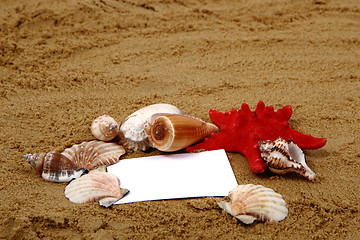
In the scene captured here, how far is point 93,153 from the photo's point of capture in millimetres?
2207

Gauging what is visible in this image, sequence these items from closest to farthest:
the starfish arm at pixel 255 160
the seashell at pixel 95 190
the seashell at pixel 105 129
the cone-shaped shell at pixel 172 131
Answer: the seashell at pixel 95 190 < the starfish arm at pixel 255 160 < the cone-shaped shell at pixel 172 131 < the seashell at pixel 105 129

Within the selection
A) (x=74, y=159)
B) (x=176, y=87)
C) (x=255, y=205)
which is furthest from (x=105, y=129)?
(x=255, y=205)

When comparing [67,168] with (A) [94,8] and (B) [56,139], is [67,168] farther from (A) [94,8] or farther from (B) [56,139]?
(A) [94,8]

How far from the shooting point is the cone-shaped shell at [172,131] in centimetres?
214

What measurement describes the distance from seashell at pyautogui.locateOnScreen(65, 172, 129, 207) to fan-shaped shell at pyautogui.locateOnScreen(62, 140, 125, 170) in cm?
16

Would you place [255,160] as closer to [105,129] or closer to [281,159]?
[281,159]

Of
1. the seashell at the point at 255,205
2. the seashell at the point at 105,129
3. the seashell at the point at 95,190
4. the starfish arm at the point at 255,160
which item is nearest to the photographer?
the seashell at the point at 255,205

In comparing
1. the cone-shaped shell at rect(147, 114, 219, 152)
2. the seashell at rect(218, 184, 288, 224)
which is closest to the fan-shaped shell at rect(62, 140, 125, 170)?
the cone-shaped shell at rect(147, 114, 219, 152)

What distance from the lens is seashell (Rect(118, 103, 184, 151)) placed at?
7.41 ft

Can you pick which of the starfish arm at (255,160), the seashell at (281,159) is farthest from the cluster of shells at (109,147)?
the seashell at (281,159)

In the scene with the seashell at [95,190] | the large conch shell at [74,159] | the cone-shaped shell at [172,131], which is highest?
the cone-shaped shell at [172,131]

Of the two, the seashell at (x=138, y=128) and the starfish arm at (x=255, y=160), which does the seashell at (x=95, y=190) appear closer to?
the seashell at (x=138, y=128)

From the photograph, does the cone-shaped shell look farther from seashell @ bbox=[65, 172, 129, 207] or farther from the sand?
seashell @ bbox=[65, 172, 129, 207]

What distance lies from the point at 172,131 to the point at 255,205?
0.65 metres
